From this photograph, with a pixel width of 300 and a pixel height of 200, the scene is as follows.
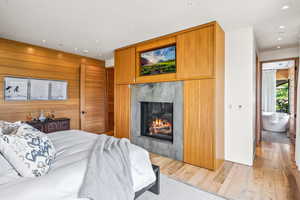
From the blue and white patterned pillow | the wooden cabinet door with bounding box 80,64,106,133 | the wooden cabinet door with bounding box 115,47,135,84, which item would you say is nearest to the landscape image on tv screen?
the wooden cabinet door with bounding box 115,47,135,84

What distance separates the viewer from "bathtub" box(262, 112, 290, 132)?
5.27 metres

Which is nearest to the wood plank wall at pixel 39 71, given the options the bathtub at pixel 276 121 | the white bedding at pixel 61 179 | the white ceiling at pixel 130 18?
the white ceiling at pixel 130 18

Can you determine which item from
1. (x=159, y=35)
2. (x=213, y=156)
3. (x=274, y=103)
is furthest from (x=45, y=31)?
(x=274, y=103)

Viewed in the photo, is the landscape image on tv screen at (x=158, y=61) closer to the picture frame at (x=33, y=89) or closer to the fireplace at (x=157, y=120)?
the fireplace at (x=157, y=120)

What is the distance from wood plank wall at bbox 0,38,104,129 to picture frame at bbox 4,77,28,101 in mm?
84

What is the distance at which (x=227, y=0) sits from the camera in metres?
2.00

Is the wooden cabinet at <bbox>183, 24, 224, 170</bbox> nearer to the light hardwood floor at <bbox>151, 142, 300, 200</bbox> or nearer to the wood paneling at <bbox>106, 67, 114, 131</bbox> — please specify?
the light hardwood floor at <bbox>151, 142, 300, 200</bbox>

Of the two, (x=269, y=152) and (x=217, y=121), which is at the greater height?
(x=217, y=121)

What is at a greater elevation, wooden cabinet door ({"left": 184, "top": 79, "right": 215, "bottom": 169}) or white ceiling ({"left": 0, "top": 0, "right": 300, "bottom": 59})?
white ceiling ({"left": 0, "top": 0, "right": 300, "bottom": 59})

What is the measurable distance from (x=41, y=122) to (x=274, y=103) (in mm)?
8468

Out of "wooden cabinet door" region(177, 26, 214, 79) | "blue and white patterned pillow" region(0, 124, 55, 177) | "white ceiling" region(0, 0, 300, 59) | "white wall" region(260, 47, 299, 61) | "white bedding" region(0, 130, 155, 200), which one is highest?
"white ceiling" region(0, 0, 300, 59)

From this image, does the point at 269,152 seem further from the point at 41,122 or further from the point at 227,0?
the point at 41,122

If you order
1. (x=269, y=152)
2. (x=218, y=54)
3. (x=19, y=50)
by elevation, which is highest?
(x=19, y=50)

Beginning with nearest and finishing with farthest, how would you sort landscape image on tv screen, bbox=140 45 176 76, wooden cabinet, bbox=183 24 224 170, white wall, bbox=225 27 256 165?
wooden cabinet, bbox=183 24 224 170 < white wall, bbox=225 27 256 165 < landscape image on tv screen, bbox=140 45 176 76
